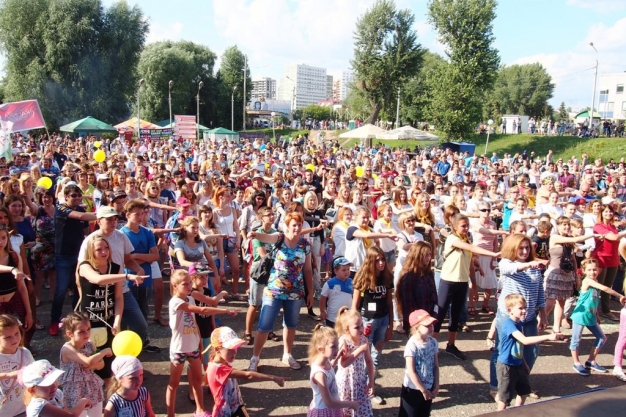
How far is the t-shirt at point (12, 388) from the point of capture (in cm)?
295

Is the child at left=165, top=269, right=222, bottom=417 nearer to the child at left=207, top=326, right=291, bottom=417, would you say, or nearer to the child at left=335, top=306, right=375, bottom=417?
the child at left=207, top=326, right=291, bottom=417

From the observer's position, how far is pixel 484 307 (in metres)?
6.84

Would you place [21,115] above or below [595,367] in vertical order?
above

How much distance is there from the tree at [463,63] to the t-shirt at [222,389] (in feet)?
113

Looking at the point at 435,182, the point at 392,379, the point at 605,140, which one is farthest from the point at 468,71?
the point at 392,379

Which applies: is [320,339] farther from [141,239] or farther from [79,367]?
[141,239]

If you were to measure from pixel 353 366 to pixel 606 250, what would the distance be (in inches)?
192

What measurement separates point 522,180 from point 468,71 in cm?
2801

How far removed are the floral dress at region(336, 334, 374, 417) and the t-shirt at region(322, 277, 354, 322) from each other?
40.7 inches

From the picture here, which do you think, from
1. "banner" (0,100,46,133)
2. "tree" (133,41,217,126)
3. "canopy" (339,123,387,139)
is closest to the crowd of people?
"banner" (0,100,46,133)

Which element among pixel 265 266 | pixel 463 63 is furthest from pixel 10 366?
pixel 463 63

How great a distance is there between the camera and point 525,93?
231ft

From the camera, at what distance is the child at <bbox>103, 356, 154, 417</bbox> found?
9.27 feet

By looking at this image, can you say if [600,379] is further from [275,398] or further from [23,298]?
[23,298]
